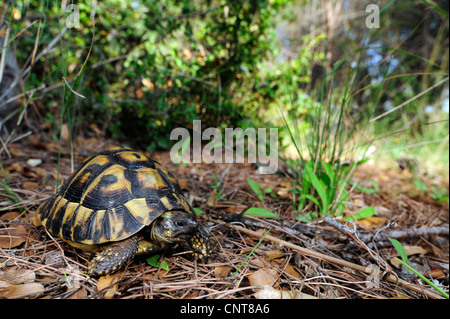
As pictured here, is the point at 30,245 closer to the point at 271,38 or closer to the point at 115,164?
the point at 115,164

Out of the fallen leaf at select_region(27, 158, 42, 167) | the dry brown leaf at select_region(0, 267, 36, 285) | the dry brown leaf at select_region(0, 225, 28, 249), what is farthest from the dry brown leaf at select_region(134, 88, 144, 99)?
the dry brown leaf at select_region(0, 267, 36, 285)

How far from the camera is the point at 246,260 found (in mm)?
1198

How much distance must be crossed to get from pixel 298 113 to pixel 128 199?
3238 mm

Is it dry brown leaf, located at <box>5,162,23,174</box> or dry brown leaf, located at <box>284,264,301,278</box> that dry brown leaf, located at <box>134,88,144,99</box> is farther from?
dry brown leaf, located at <box>284,264,301,278</box>

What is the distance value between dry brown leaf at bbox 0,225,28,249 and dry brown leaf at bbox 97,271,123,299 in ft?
1.76

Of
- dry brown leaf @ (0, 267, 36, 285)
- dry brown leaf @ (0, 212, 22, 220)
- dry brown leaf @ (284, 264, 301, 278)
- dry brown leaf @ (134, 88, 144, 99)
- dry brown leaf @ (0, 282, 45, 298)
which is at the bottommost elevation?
dry brown leaf @ (284, 264, 301, 278)

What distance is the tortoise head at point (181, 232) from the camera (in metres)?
1.14

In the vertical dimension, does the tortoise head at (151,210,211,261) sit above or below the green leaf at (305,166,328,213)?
below

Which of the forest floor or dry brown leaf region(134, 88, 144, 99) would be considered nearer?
the forest floor

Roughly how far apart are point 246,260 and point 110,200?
0.71m

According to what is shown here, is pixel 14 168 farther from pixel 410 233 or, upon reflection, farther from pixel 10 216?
pixel 410 233

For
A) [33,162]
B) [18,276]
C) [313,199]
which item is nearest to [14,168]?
[33,162]

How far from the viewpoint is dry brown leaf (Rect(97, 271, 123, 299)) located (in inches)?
38.5

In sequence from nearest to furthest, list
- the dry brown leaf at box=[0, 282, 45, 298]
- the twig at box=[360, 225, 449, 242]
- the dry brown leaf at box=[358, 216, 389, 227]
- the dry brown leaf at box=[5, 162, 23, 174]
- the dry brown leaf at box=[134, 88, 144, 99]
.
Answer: the dry brown leaf at box=[0, 282, 45, 298]
the twig at box=[360, 225, 449, 242]
the dry brown leaf at box=[358, 216, 389, 227]
the dry brown leaf at box=[5, 162, 23, 174]
the dry brown leaf at box=[134, 88, 144, 99]
